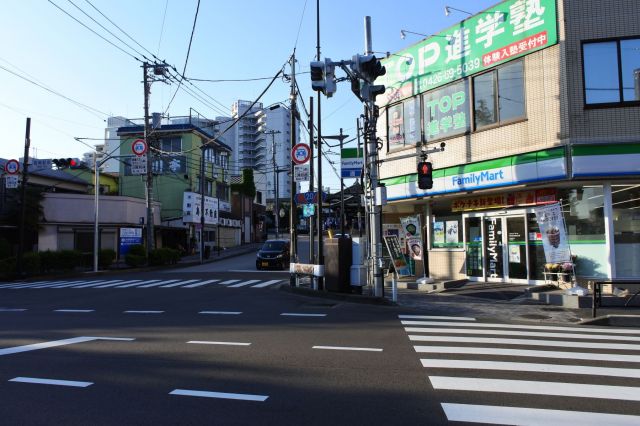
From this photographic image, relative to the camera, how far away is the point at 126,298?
15.9 metres

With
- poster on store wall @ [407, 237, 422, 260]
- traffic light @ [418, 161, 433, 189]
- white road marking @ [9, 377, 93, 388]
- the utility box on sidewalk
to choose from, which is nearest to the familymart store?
poster on store wall @ [407, 237, 422, 260]

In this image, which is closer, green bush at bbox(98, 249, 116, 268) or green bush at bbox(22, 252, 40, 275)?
green bush at bbox(22, 252, 40, 275)

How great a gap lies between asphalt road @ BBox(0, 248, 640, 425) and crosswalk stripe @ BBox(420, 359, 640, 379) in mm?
26

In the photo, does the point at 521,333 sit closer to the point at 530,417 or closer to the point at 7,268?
the point at 530,417

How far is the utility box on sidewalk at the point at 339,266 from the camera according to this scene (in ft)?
50.5

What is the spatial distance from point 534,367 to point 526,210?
1033 centimetres

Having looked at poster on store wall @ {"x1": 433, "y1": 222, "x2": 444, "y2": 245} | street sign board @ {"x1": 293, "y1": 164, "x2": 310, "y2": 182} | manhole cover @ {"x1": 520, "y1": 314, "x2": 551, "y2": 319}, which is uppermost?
street sign board @ {"x1": 293, "y1": 164, "x2": 310, "y2": 182}

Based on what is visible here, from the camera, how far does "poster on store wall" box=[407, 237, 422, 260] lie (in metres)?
18.9

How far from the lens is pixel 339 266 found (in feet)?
50.5

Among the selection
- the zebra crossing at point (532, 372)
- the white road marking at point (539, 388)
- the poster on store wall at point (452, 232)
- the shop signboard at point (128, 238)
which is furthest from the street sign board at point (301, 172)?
the shop signboard at point (128, 238)

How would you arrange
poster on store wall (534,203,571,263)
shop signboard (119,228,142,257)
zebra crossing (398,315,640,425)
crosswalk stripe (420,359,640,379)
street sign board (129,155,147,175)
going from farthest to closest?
shop signboard (119,228,142,257), street sign board (129,155,147,175), poster on store wall (534,203,571,263), crosswalk stripe (420,359,640,379), zebra crossing (398,315,640,425)

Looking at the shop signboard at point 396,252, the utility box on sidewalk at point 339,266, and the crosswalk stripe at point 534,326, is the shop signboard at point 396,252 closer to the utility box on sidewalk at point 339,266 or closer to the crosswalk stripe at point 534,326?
the utility box on sidewalk at point 339,266

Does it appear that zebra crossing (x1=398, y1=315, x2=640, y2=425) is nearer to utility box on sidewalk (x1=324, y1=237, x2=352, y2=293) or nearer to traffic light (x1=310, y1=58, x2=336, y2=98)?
utility box on sidewalk (x1=324, y1=237, x2=352, y2=293)

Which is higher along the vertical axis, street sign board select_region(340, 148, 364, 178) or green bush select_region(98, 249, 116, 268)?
street sign board select_region(340, 148, 364, 178)
